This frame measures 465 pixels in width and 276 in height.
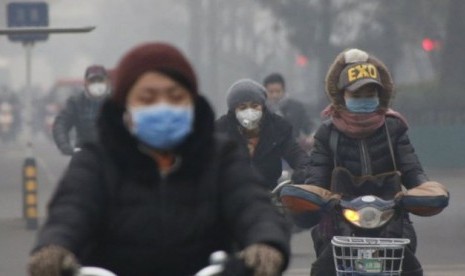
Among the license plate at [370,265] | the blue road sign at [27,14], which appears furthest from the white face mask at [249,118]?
the blue road sign at [27,14]

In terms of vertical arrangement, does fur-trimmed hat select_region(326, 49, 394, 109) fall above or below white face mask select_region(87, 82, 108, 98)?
above

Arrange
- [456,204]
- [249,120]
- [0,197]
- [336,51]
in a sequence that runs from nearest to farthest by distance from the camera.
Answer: [249,120] < [456,204] < [0,197] < [336,51]

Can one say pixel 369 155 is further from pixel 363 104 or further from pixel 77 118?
pixel 77 118

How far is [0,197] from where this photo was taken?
27578 mm

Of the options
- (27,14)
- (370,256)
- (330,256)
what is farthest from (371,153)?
(27,14)

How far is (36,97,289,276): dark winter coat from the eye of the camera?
5.17 m

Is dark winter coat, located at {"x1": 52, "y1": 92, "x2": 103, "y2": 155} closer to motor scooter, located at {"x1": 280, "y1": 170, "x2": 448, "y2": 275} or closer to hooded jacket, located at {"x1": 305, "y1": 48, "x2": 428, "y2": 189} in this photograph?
hooded jacket, located at {"x1": 305, "y1": 48, "x2": 428, "y2": 189}

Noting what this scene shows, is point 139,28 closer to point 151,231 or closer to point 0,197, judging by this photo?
point 0,197

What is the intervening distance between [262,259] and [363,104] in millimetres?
4460

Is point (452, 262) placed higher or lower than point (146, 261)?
lower

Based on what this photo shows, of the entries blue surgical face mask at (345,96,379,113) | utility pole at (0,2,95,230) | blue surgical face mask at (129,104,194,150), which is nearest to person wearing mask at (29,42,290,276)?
blue surgical face mask at (129,104,194,150)

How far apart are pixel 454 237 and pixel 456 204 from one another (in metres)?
5.65

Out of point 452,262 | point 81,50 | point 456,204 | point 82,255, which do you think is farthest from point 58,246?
point 81,50

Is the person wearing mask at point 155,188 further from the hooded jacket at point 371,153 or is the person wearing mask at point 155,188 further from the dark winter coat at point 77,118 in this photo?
the dark winter coat at point 77,118
